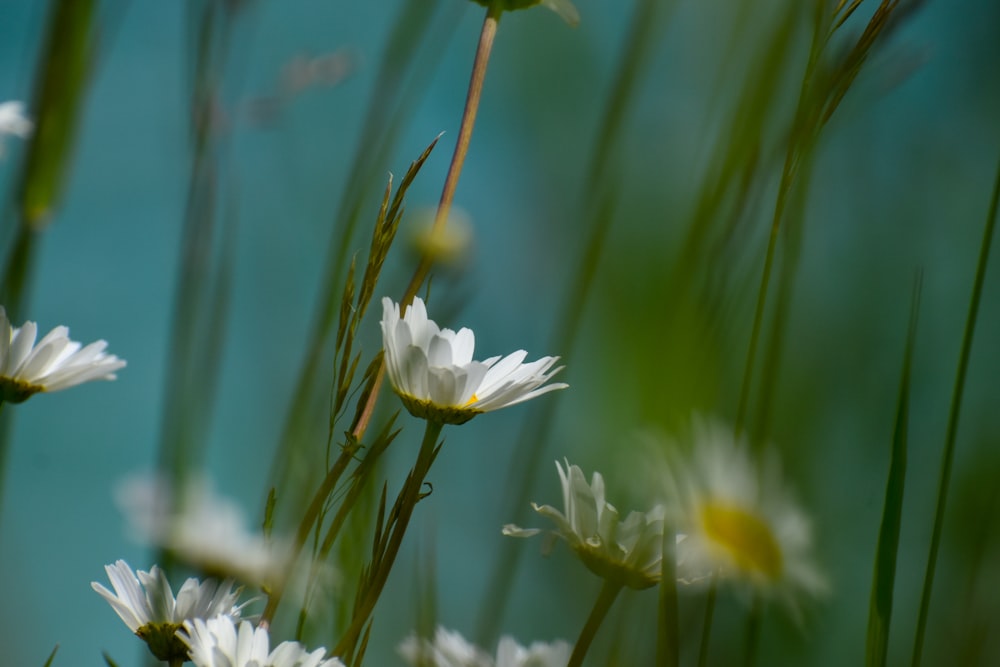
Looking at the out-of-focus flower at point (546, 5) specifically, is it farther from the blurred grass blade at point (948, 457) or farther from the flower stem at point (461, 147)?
the blurred grass blade at point (948, 457)

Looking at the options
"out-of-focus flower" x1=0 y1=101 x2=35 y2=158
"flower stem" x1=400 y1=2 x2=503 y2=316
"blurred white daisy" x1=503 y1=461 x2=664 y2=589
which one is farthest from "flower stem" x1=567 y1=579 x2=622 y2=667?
"out-of-focus flower" x1=0 y1=101 x2=35 y2=158

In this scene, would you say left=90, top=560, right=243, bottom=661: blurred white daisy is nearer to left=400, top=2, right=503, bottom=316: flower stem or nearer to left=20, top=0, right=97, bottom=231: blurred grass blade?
left=400, top=2, right=503, bottom=316: flower stem

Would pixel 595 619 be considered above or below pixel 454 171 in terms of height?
below

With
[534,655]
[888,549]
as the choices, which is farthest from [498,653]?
[888,549]

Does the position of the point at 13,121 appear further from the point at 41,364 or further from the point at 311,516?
the point at 311,516

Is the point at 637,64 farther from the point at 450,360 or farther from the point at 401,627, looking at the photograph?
the point at 401,627

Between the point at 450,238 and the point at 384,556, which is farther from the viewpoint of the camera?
the point at 450,238
